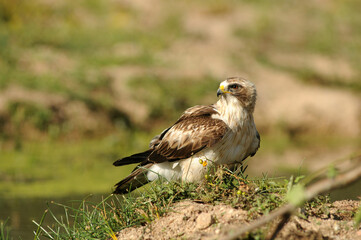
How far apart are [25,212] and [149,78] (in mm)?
5501

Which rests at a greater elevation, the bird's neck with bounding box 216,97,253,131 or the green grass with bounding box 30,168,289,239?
the bird's neck with bounding box 216,97,253,131

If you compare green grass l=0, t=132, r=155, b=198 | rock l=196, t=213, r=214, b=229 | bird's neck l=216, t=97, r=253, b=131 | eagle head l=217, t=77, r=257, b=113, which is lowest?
green grass l=0, t=132, r=155, b=198

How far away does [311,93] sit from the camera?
1229cm

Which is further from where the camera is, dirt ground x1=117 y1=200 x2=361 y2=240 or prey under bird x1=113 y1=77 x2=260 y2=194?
prey under bird x1=113 y1=77 x2=260 y2=194

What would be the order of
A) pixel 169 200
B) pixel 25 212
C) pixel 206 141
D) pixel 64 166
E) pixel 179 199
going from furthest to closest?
pixel 64 166
pixel 25 212
pixel 206 141
pixel 179 199
pixel 169 200

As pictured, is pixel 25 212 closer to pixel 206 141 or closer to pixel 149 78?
pixel 206 141

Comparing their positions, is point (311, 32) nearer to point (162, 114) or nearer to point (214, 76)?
point (214, 76)

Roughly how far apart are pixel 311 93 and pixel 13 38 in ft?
21.5

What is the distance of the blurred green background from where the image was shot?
9.39 meters

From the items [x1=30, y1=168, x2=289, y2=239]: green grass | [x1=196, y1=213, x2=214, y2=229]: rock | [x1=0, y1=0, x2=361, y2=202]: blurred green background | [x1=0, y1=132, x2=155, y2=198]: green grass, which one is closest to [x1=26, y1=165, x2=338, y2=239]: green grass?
[x1=30, y1=168, x2=289, y2=239]: green grass

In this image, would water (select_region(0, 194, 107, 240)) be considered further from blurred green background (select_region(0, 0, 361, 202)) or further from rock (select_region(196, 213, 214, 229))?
rock (select_region(196, 213, 214, 229))

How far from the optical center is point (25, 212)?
21.4 feet

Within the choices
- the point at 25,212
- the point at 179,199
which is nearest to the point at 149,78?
the point at 25,212

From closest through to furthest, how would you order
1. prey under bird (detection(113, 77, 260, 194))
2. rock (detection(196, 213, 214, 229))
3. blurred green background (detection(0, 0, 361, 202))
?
rock (detection(196, 213, 214, 229))
prey under bird (detection(113, 77, 260, 194))
blurred green background (detection(0, 0, 361, 202))
